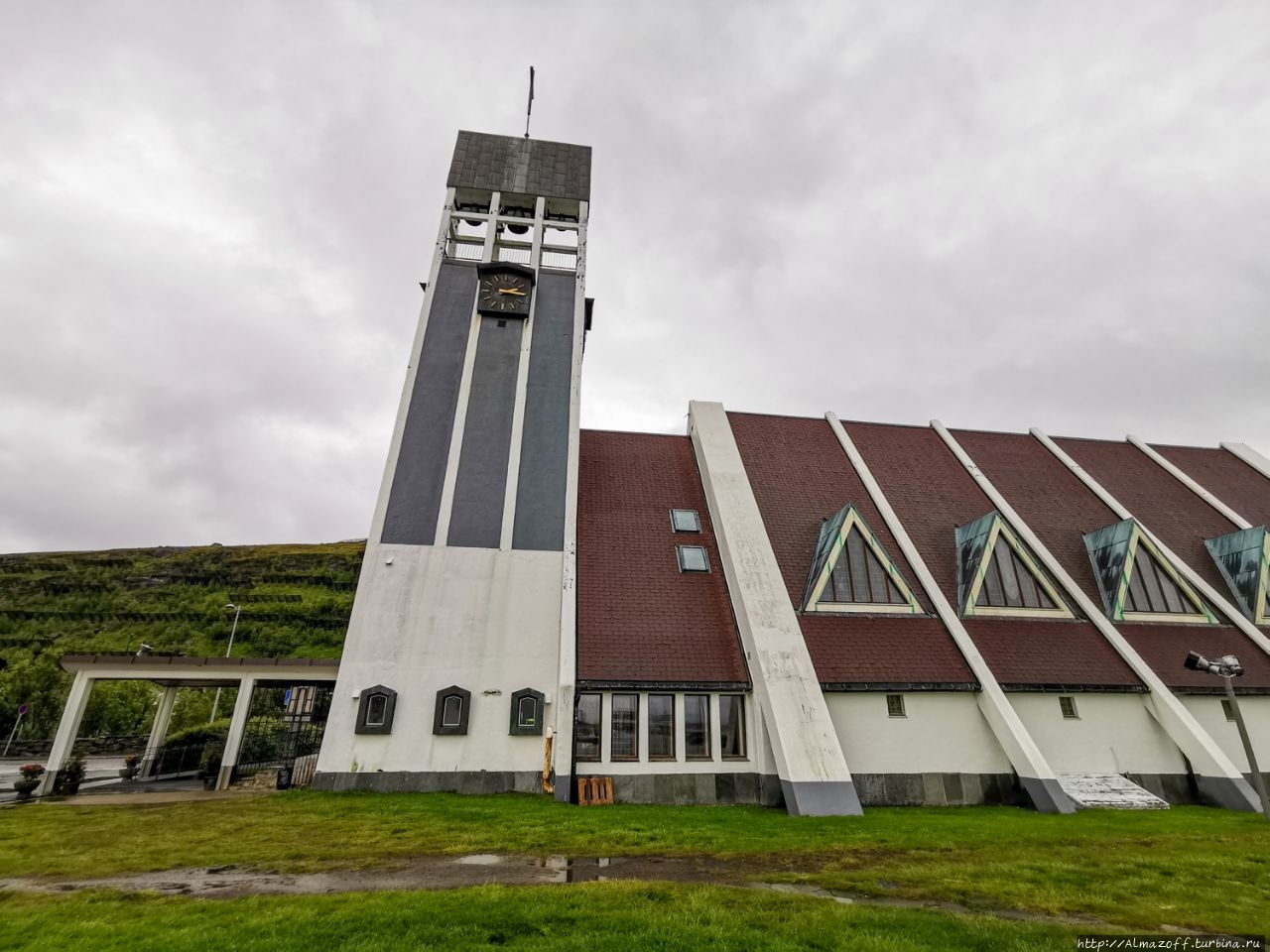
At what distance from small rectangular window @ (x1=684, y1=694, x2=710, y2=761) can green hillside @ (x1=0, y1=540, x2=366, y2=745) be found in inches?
1492

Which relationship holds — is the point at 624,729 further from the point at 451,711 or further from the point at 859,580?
the point at 859,580

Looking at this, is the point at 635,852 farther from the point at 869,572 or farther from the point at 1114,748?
the point at 1114,748

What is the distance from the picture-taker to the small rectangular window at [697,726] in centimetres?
1642

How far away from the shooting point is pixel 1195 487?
2691 cm

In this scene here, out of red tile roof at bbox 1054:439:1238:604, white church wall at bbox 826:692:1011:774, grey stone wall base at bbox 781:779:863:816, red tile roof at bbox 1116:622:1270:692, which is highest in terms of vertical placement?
red tile roof at bbox 1054:439:1238:604

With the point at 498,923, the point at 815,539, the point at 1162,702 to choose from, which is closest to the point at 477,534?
the point at 815,539

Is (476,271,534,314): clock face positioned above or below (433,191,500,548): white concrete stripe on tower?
above

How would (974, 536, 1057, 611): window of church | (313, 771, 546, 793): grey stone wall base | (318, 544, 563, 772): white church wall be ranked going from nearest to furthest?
1. (313, 771, 546, 793): grey stone wall base
2. (318, 544, 563, 772): white church wall
3. (974, 536, 1057, 611): window of church

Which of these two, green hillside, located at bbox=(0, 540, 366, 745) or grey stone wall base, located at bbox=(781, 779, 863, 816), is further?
green hillside, located at bbox=(0, 540, 366, 745)

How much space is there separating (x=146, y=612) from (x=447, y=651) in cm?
8374

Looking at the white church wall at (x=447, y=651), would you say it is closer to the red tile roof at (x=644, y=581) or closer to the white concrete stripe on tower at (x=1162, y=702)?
the red tile roof at (x=644, y=581)

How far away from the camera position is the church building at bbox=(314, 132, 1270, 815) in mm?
16391

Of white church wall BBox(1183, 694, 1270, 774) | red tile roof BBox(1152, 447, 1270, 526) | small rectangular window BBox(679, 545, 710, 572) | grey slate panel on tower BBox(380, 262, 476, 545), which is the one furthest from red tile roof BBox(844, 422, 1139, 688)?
grey slate panel on tower BBox(380, 262, 476, 545)

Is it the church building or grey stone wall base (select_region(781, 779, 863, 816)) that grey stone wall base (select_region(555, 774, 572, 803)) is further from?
grey stone wall base (select_region(781, 779, 863, 816))
